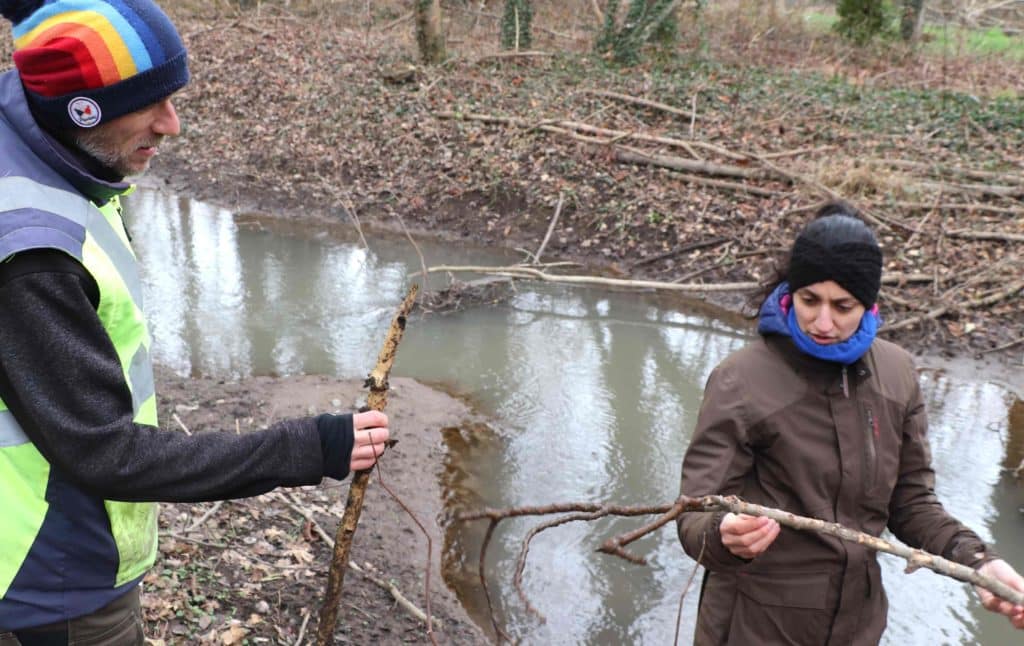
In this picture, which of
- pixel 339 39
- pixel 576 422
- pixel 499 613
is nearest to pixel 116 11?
pixel 499 613

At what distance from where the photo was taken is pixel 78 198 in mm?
1706

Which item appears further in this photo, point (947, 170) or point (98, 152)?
point (947, 170)

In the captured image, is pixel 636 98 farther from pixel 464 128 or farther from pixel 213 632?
pixel 213 632

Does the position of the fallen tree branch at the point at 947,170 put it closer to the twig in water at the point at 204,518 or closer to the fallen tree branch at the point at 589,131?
the fallen tree branch at the point at 589,131

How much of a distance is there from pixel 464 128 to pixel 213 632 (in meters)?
10.3

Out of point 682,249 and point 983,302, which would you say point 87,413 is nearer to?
point 983,302

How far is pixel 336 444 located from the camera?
6.26 feet

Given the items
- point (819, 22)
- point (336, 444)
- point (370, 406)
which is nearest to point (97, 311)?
point (336, 444)

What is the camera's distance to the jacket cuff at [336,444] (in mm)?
1896

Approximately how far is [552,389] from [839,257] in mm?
4736

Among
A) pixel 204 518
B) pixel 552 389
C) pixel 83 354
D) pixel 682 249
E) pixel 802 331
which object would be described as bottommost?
pixel 552 389

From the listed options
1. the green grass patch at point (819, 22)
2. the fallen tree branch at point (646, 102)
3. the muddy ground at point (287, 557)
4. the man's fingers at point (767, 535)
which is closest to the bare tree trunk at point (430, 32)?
the fallen tree branch at point (646, 102)

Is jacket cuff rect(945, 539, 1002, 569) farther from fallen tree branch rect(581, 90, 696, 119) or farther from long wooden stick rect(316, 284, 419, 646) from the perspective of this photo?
fallen tree branch rect(581, 90, 696, 119)

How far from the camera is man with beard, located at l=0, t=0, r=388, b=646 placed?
157cm
